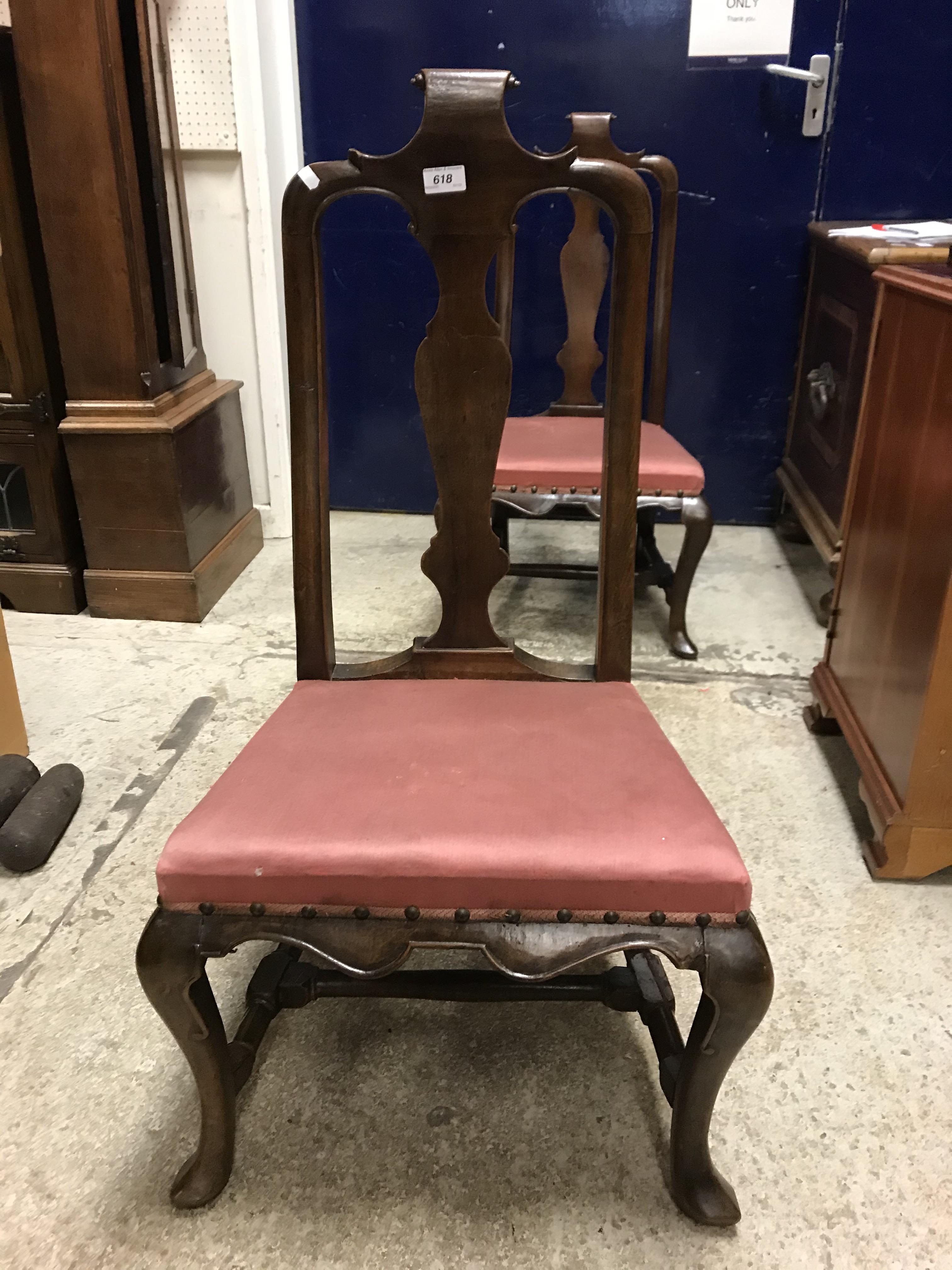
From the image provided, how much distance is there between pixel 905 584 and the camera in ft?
5.19

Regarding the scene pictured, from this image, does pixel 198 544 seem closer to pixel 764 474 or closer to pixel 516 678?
pixel 516 678

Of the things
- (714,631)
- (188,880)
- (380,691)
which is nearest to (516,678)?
(380,691)

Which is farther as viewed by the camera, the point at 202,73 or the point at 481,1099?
the point at 202,73

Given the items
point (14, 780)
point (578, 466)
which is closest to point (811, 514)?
point (578, 466)

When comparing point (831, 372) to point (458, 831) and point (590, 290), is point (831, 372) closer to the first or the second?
point (590, 290)

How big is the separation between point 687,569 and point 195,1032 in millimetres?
1629

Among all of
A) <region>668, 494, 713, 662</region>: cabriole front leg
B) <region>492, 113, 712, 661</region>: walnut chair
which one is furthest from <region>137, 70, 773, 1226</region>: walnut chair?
<region>668, 494, 713, 662</region>: cabriole front leg

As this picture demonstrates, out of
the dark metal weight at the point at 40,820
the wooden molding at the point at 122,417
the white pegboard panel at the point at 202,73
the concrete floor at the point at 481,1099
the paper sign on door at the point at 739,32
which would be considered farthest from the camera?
the paper sign on door at the point at 739,32

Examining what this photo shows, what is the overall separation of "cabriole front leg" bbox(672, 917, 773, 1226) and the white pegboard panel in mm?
2559

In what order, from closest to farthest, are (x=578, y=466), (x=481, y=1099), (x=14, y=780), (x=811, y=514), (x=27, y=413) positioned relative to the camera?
(x=481, y=1099) → (x=14, y=780) → (x=578, y=466) → (x=27, y=413) → (x=811, y=514)

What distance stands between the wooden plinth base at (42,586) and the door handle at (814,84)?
2.37 m

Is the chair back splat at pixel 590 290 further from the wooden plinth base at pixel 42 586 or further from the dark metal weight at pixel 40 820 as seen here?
the dark metal weight at pixel 40 820

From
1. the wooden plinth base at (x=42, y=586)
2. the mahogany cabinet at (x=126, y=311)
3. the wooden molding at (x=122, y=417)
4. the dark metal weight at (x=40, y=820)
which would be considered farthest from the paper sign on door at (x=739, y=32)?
the dark metal weight at (x=40, y=820)

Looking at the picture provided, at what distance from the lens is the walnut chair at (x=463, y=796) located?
3.05ft
